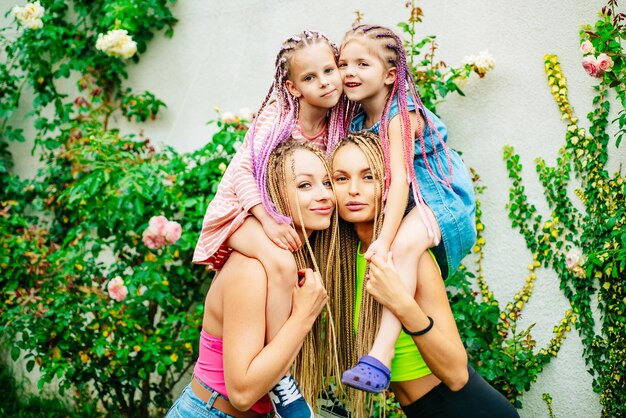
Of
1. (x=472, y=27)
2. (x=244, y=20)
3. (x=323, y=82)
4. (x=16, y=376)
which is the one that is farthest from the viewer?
(x=16, y=376)

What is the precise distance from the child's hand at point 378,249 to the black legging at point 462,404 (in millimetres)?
539

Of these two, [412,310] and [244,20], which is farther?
[244,20]

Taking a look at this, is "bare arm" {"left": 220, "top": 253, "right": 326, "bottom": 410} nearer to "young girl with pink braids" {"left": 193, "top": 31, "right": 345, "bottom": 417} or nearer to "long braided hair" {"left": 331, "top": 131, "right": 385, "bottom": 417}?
"young girl with pink braids" {"left": 193, "top": 31, "right": 345, "bottom": 417}

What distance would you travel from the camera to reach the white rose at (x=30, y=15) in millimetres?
5094

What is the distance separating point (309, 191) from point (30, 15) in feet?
12.1

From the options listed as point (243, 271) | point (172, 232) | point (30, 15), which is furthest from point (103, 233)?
point (243, 271)

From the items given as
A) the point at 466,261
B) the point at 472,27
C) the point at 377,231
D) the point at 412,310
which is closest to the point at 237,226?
the point at 377,231

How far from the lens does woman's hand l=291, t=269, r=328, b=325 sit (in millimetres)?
2387

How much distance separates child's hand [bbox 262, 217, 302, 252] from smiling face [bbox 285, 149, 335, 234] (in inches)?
2.7

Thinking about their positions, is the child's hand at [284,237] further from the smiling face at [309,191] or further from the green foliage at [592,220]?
the green foliage at [592,220]

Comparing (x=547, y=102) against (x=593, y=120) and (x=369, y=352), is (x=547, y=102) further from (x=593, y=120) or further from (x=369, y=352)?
(x=369, y=352)

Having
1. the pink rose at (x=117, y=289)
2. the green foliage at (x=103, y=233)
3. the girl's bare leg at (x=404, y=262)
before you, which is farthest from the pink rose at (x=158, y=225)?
the girl's bare leg at (x=404, y=262)

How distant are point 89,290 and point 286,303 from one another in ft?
8.26

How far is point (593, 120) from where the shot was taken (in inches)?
143
